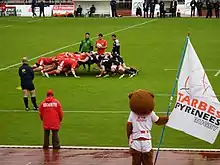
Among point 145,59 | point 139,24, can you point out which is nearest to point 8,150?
point 145,59

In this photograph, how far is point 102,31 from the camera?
47594 millimetres

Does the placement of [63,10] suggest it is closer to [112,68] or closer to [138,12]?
[138,12]

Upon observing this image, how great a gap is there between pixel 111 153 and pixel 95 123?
3725 mm

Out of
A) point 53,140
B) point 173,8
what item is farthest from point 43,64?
point 173,8

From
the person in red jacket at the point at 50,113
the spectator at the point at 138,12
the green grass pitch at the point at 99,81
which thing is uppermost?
the person in red jacket at the point at 50,113

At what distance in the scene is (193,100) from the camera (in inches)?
488

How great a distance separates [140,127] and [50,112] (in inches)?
160

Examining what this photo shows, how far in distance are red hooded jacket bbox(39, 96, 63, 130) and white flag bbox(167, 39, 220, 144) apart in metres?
2.95

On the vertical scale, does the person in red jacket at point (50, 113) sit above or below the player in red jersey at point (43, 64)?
above

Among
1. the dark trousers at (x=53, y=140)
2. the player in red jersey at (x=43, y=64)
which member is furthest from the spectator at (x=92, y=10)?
the dark trousers at (x=53, y=140)

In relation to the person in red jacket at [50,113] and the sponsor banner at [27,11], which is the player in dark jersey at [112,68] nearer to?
the person in red jacket at [50,113]

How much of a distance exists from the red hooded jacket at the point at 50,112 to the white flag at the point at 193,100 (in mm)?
2945

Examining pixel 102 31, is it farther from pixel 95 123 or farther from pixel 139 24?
pixel 95 123

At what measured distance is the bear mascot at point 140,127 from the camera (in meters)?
10.5
